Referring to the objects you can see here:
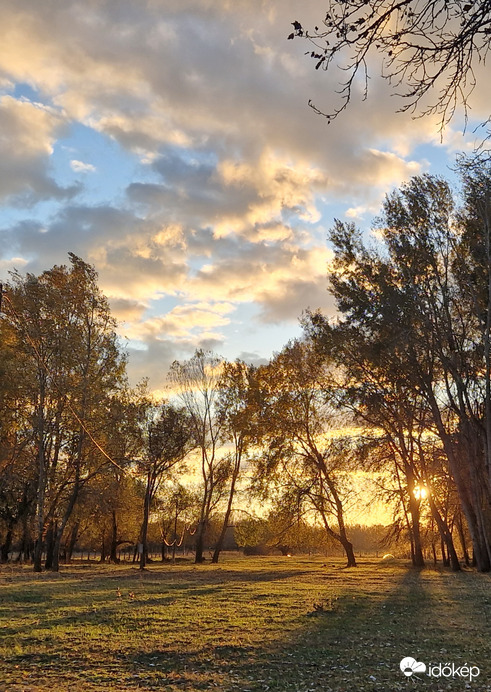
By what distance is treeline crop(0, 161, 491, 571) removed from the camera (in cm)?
1942

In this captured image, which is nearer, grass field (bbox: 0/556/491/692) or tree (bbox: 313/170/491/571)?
grass field (bbox: 0/556/491/692)

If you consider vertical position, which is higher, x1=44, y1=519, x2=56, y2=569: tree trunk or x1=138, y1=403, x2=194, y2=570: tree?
x1=138, y1=403, x2=194, y2=570: tree

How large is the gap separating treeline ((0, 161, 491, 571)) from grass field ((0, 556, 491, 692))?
5.34 metres

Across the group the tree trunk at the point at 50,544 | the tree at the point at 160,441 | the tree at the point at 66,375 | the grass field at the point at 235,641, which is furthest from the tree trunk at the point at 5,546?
the grass field at the point at 235,641

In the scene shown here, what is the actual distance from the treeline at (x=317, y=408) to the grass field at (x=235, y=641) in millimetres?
5340

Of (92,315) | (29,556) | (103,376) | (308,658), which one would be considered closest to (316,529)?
(103,376)

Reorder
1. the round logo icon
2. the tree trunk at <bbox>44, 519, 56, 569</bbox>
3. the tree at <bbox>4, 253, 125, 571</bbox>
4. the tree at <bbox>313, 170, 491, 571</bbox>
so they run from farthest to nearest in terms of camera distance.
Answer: the tree trunk at <bbox>44, 519, 56, 569</bbox> → the tree at <bbox>4, 253, 125, 571</bbox> → the tree at <bbox>313, 170, 491, 571</bbox> → the round logo icon

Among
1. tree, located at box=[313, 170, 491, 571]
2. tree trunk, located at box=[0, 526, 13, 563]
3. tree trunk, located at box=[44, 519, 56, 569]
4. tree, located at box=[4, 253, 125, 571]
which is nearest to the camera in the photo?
tree, located at box=[313, 170, 491, 571]

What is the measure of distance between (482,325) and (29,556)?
48.5 metres

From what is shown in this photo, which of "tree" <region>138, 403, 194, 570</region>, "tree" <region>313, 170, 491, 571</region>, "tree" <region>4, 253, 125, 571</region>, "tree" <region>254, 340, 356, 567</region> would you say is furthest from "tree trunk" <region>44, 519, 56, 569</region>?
"tree" <region>313, 170, 491, 571</region>

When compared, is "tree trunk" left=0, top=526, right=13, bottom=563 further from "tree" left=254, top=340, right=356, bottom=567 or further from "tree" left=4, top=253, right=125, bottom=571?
"tree" left=254, top=340, right=356, bottom=567

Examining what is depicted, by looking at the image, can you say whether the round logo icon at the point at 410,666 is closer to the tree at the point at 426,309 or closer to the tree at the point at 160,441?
the tree at the point at 426,309

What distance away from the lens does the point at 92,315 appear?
29547 mm

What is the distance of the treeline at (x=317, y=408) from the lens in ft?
63.7
